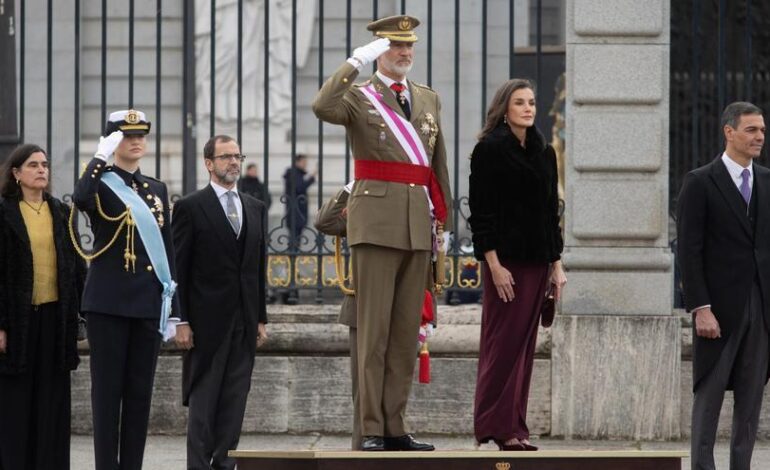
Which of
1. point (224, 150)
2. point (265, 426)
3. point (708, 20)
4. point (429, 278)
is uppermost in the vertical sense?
point (708, 20)

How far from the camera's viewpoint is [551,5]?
16.3m

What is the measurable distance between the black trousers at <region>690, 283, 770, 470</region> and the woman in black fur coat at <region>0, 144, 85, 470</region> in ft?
9.44

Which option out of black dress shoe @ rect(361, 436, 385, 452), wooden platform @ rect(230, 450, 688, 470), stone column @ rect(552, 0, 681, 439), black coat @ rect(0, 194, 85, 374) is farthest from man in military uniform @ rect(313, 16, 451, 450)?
stone column @ rect(552, 0, 681, 439)

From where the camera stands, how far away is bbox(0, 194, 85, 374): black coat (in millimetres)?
8414

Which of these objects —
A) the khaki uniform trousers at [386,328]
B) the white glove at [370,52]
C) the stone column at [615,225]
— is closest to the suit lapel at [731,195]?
the khaki uniform trousers at [386,328]

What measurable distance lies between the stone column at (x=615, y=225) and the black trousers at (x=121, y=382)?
3.03 meters

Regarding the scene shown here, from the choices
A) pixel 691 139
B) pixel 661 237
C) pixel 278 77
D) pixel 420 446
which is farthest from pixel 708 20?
pixel 278 77

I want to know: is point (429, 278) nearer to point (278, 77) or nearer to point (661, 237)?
point (661, 237)

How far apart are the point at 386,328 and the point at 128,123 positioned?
152cm

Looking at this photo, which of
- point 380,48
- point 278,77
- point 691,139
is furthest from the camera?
point 278,77

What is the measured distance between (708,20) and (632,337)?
2.35m

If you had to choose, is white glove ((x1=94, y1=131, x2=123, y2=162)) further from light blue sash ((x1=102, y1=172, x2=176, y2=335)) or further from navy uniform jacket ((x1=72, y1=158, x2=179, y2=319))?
light blue sash ((x1=102, y1=172, x2=176, y2=335))

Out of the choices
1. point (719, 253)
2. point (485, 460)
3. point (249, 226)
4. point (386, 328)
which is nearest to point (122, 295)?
point (249, 226)

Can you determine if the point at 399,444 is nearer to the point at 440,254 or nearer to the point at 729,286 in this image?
the point at 440,254
